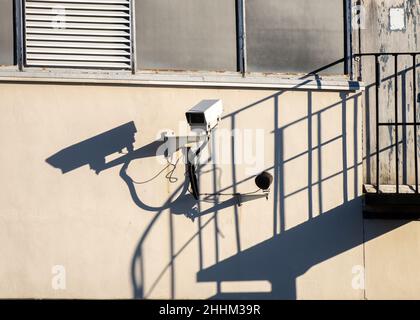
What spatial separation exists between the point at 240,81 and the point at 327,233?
6.96 ft

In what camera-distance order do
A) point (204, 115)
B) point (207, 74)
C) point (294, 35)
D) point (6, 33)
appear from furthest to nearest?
point (294, 35) → point (207, 74) → point (6, 33) → point (204, 115)

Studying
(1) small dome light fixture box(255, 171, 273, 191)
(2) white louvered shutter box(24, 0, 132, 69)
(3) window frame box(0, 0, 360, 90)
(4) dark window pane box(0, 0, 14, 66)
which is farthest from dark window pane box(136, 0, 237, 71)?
(4) dark window pane box(0, 0, 14, 66)

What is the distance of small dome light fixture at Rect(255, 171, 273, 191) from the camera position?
32.8ft

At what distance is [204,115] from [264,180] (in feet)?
3.97

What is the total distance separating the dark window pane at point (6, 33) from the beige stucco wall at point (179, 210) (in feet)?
1.20

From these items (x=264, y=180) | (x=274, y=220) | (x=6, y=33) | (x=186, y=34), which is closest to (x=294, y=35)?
(x=186, y=34)

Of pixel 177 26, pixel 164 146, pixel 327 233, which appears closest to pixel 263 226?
pixel 327 233

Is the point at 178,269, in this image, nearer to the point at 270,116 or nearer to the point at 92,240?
the point at 92,240

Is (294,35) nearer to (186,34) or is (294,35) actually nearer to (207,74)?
(207,74)

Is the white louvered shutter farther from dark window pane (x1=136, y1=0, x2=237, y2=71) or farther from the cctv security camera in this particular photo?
the cctv security camera

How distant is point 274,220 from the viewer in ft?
33.5

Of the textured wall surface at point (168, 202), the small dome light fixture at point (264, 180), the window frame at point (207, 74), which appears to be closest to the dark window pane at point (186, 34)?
the window frame at point (207, 74)

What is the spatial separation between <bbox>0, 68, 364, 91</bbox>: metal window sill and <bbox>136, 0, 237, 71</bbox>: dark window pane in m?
0.16

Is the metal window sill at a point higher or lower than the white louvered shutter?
lower
